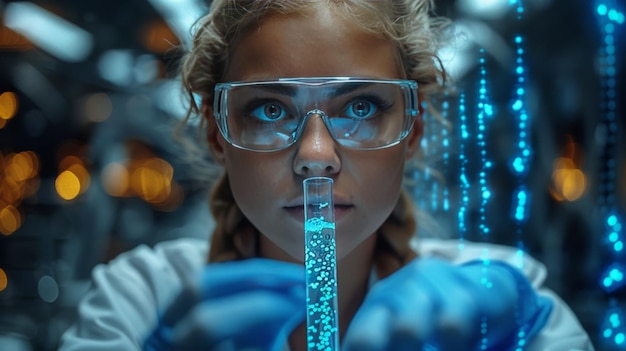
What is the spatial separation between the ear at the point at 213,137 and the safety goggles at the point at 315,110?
0.03m

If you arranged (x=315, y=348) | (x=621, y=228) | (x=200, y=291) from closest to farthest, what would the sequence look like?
(x=315, y=348), (x=200, y=291), (x=621, y=228)

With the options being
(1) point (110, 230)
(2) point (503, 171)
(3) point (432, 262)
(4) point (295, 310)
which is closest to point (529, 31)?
(2) point (503, 171)

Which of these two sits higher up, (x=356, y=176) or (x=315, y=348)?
(x=356, y=176)

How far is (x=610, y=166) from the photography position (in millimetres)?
717

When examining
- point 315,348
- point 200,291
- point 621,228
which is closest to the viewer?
point 315,348

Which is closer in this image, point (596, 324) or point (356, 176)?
point (356, 176)

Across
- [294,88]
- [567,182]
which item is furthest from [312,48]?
[567,182]

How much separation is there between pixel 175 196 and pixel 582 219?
1.42ft

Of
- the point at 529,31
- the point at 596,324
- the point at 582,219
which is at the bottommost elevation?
the point at 596,324

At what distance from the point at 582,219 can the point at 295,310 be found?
35 centimetres

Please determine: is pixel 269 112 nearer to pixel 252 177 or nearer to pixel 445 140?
pixel 252 177

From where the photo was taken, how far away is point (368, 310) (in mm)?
576

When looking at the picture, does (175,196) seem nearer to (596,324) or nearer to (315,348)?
(315,348)

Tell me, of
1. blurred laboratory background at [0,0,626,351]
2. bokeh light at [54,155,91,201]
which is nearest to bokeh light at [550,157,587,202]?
blurred laboratory background at [0,0,626,351]
